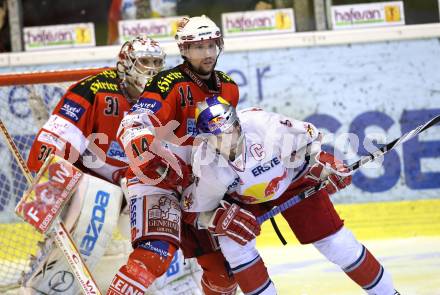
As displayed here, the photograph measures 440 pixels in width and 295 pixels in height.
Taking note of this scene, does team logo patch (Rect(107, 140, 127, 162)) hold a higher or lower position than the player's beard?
lower

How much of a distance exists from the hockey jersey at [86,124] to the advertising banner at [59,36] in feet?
5.03

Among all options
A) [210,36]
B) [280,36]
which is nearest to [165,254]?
[210,36]

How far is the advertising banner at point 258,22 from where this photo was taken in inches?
222

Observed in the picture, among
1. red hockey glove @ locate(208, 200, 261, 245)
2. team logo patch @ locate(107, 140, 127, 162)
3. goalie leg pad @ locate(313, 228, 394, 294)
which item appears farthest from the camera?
team logo patch @ locate(107, 140, 127, 162)

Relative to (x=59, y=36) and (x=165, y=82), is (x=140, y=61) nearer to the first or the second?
(x=165, y=82)

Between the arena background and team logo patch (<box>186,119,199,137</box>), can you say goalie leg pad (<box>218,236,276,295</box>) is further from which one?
the arena background

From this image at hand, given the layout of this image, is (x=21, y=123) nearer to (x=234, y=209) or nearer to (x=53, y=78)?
(x=53, y=78)

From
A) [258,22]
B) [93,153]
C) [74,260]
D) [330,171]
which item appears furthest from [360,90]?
[74,260]

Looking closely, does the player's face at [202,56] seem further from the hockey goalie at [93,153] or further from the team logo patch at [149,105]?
the hockey goalie at [93,153]

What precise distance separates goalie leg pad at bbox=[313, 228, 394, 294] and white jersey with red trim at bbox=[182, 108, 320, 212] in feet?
0.94

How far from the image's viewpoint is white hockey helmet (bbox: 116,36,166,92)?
408 centimetres

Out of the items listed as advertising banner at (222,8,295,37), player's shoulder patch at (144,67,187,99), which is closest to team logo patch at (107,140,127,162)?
player's shoulder patch at (144,67,187,99)

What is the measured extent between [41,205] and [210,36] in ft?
3.02

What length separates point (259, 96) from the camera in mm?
5488
